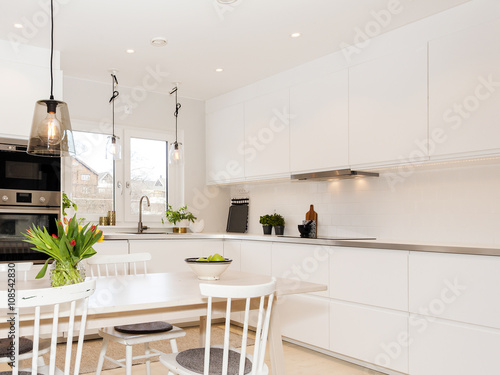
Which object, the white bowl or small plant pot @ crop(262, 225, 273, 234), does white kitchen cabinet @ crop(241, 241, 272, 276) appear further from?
the white bowl

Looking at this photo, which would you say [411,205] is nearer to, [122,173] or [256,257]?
[256,257]

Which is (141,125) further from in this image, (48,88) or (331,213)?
(331,213)

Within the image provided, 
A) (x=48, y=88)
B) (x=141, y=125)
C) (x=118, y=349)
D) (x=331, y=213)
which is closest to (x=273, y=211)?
(x=331, y=213)

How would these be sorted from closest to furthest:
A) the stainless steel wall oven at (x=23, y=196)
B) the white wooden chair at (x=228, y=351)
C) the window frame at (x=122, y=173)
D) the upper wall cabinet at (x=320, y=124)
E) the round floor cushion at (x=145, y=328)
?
the white wooden chair at (x=228, y=351), the round floor cushion at (x=145, y=328), the stainless steel wall oven at (x=23, y=196), the upper wall cabinet at (x=320, y=124), the window frame at (x=122, y=173)

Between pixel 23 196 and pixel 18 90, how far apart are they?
0.84 m

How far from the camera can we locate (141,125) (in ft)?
16.4

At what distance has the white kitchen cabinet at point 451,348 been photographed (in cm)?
254

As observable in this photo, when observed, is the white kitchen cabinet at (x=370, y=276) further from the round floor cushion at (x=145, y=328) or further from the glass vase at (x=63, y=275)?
the glass vase at (x=63, y=275)

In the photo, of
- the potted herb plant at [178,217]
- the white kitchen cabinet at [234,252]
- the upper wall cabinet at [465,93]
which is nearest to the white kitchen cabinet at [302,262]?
the white kitchen cabinet at [234,252]

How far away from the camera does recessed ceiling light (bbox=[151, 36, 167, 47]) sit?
3526mm

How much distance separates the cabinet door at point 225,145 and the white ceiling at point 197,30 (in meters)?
0.62

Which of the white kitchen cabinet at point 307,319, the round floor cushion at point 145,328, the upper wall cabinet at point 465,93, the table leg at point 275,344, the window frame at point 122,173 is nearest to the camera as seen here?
the table leg at point 275,344

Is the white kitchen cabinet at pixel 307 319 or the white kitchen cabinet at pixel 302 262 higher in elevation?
the white kitchen cabinet at pixel 302 262

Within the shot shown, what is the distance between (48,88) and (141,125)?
4.30 ft
